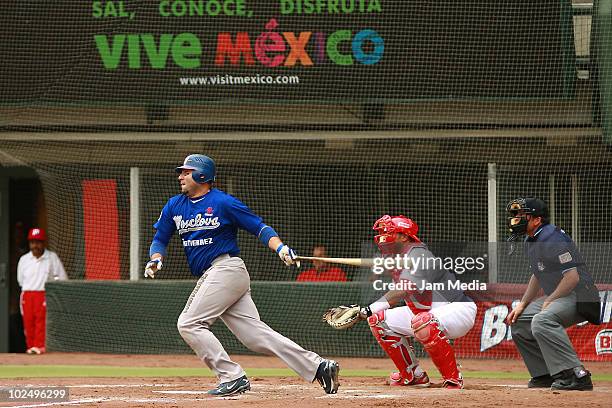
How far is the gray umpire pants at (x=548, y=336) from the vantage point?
28.0 feet

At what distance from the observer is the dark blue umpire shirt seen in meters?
8.73

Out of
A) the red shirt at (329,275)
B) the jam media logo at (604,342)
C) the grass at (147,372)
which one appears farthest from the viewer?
the red shirt at (329,275)

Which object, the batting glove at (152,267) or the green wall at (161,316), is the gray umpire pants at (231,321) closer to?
the batting glove at (152,267)

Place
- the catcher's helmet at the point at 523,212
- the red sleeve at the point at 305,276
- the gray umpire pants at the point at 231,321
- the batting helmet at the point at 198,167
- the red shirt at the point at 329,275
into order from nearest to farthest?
the gray umpire pants at the point at 231,321 < the batting helmet at the point at 198,167 < the catcher's helmet at the point at 523,212 < the red shirt at the point at 329,275 < the red sleeve at the point at 305,276

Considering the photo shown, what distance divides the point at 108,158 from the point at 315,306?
3.64 metres

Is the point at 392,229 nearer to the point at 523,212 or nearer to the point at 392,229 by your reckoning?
the point at 392,229

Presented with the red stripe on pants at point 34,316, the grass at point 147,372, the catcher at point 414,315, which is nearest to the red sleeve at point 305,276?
the grass at point 147,372

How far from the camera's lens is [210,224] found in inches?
320

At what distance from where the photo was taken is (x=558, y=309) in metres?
8.70

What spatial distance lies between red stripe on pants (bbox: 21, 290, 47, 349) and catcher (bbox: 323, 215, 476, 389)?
667cm

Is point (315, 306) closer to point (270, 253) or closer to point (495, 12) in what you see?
point (270, 253)

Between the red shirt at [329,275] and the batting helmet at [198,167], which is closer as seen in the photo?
the batting helmet at [198,167]

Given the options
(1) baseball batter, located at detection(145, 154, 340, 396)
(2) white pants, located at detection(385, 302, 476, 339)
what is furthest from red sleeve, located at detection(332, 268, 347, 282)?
(1) baseball batter, located at detection(145, 154, 340, 396)

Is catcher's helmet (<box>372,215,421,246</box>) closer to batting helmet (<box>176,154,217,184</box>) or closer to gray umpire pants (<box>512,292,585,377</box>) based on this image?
gray umpire pants (<box>512,292,585,377</box>)
